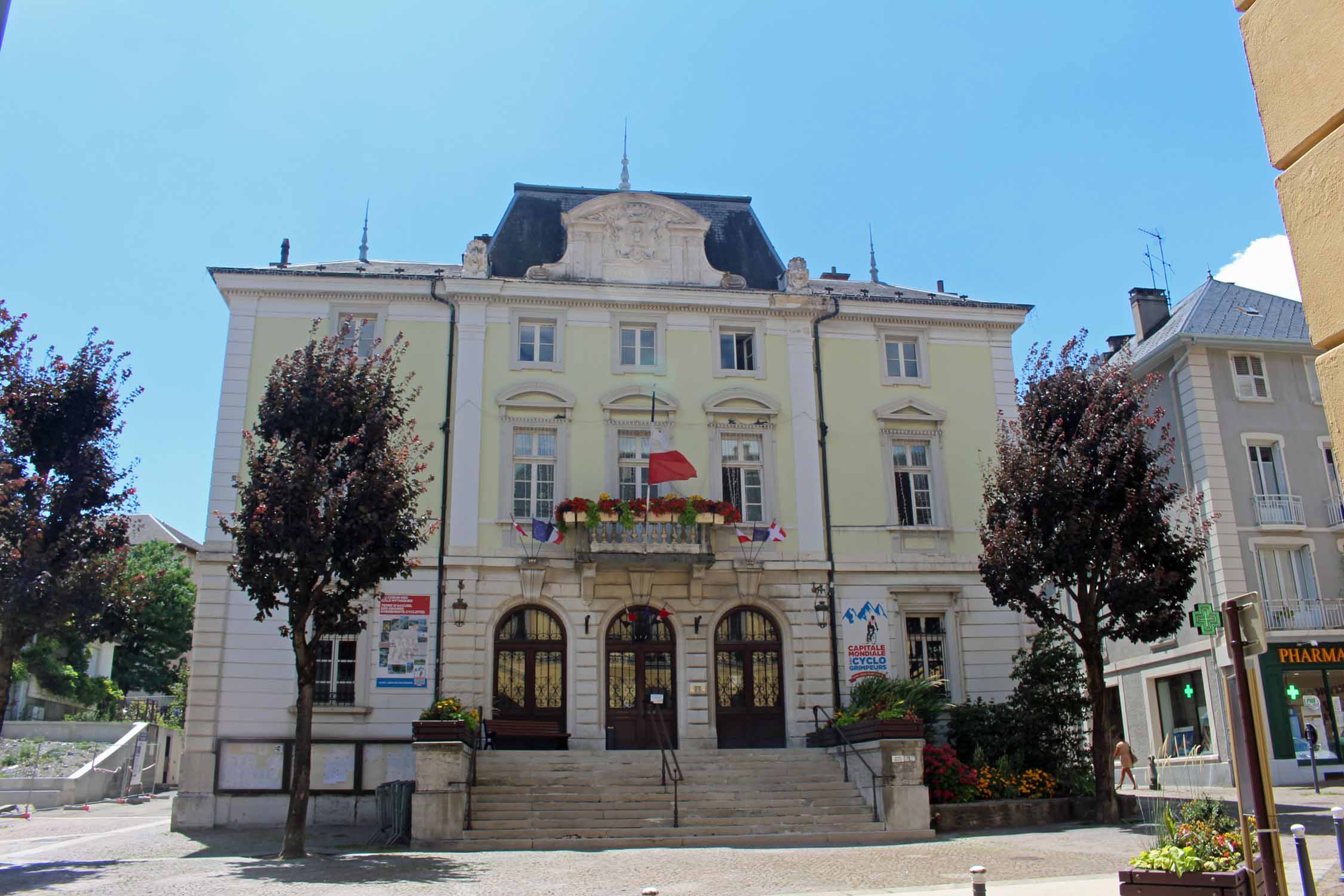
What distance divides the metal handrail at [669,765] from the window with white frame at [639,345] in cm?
775

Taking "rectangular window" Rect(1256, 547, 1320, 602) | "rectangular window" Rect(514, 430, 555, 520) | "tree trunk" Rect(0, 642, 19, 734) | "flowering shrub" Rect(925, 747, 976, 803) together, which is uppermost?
"rectangular window" Rect(514, 430, 555, 520)

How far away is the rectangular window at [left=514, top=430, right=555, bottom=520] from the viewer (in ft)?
76.2

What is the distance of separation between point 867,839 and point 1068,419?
28.6 ft

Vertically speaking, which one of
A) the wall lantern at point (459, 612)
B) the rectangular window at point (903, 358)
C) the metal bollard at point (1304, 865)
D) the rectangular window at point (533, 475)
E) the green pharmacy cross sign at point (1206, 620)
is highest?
the rectangular window at point (903, 358)

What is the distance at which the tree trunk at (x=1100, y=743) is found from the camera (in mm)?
18531

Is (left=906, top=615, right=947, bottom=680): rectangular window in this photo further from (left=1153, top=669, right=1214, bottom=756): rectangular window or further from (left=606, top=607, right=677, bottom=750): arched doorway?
(left=1153, top=669, right=1214, bottom=756): rectangular window

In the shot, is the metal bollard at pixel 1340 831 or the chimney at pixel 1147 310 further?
the chimney at pixel 1147 310

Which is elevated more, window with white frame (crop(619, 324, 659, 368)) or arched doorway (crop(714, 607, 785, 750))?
window with white frame (crop(619, 324, 659, 368))

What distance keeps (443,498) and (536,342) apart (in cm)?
419

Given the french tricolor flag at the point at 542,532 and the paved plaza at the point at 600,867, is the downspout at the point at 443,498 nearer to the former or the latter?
the french tricolor flag at the point at 542,532

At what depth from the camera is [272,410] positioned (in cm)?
1720

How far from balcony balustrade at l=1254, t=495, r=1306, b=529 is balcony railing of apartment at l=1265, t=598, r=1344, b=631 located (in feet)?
6.66

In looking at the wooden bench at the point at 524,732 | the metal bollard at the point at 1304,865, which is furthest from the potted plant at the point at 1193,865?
the wooden bench at the point at 524,732

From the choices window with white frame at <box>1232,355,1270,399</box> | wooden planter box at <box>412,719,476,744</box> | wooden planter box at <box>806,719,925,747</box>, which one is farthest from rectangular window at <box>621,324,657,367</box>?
window with white frame at <box>1232,355,1270,399</box>
